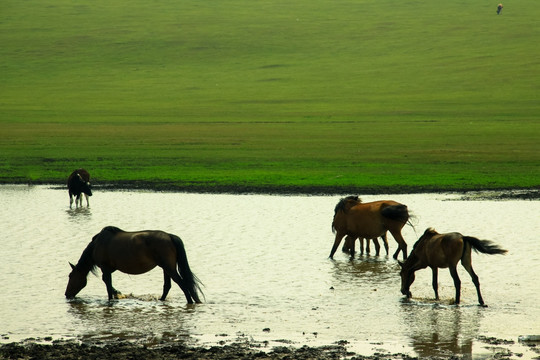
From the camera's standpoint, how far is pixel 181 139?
152ft

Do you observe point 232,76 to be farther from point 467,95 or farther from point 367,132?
point 367,132

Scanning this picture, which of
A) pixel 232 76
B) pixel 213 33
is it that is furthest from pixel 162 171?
pixel 213 33

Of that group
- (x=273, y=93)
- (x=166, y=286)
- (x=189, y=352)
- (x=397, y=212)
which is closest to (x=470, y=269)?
(x=397, y=212)

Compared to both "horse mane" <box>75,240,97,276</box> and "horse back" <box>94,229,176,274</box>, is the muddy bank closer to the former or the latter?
"horse back" <box>94,229,176,274</box>

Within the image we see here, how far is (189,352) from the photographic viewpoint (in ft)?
28.5

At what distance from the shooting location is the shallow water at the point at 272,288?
32.0ft

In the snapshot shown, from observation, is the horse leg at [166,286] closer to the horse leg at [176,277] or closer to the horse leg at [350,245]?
the horse leg at [176,277]

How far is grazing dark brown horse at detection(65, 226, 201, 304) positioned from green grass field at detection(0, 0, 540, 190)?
15941 mm

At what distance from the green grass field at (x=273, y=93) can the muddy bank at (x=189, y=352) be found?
18.0m

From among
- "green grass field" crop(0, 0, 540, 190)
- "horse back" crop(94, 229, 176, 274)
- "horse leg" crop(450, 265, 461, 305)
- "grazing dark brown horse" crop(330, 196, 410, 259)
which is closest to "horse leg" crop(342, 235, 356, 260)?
"grazing dark brown horse" crop(330, 196, 410, 259)

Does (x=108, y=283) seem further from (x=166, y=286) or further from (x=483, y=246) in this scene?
(x=483, y=246)

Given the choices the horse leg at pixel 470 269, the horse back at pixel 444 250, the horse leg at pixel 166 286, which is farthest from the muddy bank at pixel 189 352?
the horse leg at pixel 166 286

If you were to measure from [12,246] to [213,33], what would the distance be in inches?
4179

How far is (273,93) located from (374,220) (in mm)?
66104
